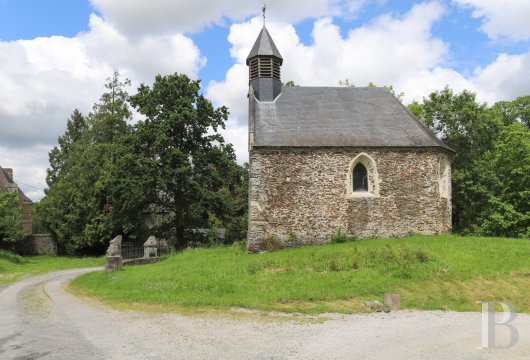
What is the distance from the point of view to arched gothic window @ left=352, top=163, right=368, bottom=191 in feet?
72.6

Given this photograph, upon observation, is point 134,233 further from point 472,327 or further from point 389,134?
point 472,327

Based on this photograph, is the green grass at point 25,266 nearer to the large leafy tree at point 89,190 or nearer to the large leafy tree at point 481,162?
the large leafy tree at point 89,190

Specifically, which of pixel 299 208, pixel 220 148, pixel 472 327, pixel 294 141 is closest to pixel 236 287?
pixel 472 327

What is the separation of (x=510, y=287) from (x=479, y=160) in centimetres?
1800

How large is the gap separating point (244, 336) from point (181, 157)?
2100cm

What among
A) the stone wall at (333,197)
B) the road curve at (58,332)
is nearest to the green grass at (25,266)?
the road curve at (58,332)

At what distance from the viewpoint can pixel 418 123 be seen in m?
23.5

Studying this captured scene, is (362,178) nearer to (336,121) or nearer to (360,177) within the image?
(360,177)

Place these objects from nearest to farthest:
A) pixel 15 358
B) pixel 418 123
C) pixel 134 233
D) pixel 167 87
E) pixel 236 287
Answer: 1. pixel 15 358
2. pixel 236 287
3. pixel 418 123
4. pixel 167 87
5. pixel 134 233

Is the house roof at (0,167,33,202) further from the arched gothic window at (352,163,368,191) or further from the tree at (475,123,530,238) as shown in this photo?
the tree at (475,123,530,238)

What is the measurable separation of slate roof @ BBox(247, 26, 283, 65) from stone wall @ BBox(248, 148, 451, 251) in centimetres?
734

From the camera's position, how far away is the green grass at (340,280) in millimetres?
12219

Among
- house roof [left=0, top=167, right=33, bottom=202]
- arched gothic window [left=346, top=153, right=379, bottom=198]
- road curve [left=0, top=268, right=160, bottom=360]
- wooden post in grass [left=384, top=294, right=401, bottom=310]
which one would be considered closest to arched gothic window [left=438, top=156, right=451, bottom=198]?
arched gothic window [left=346, top=153, right=379, bottom=198]

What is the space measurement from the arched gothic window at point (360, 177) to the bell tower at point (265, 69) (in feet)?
21.4
